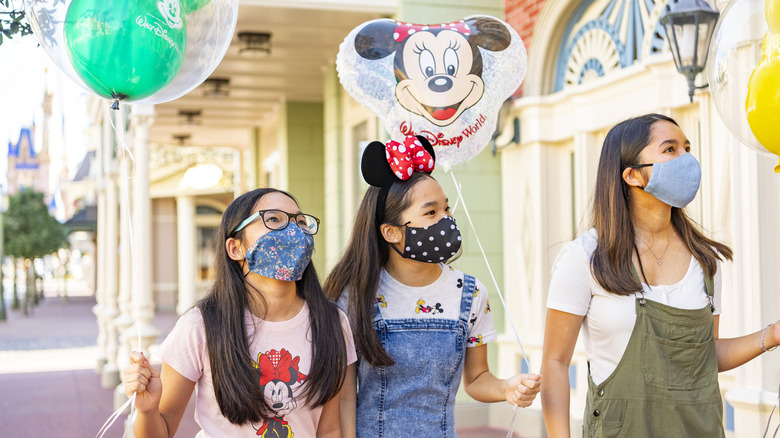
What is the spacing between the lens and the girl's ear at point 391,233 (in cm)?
255

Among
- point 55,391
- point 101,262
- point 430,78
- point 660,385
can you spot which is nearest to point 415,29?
point 430,78

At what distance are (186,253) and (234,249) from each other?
60.1 ft

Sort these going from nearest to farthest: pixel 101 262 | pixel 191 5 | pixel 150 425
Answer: pixel 150 425
pixel 191 5
pixel 101 262

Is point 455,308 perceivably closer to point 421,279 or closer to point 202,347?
point 421,279

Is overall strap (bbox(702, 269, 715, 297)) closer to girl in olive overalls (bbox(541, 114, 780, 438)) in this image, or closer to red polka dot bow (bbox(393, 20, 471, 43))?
girl in olive overalls (bbox(541, 114, 780, 438))

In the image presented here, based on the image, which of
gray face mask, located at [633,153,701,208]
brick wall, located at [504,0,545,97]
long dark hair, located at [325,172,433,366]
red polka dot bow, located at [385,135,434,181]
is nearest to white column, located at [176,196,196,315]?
brick wall, located at [504,0,545,97]

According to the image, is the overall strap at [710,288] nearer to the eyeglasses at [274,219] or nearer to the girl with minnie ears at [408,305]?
the girl with minnie ears at [408,305]

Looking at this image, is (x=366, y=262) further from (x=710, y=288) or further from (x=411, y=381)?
(x=710, y=288)

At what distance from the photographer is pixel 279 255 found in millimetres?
2389

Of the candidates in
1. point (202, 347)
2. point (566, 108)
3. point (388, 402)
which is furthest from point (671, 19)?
point (202, 347)

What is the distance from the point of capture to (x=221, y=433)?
231 centimetres

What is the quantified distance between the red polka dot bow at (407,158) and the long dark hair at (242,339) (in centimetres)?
40

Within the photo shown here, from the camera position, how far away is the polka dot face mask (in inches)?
98.4

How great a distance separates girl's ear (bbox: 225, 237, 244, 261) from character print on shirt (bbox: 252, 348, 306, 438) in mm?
303
